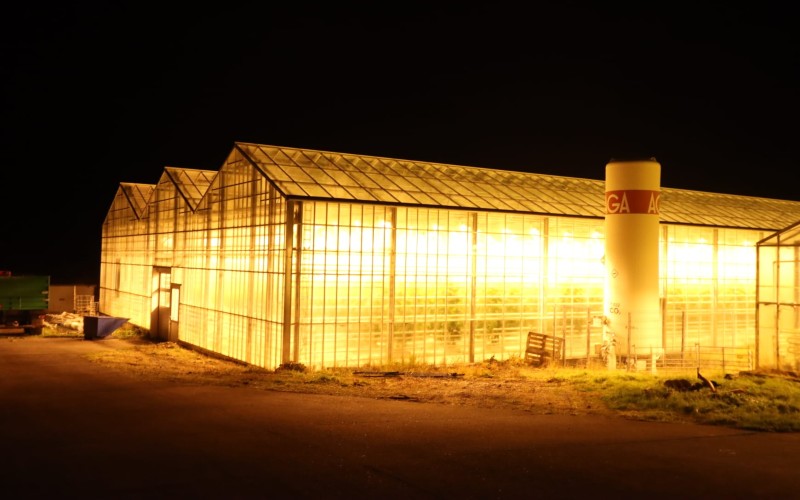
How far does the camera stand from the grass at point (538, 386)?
49.9 feet

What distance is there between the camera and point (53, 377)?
63.7ft

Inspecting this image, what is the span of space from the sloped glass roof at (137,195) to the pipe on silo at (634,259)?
22341 millimetres

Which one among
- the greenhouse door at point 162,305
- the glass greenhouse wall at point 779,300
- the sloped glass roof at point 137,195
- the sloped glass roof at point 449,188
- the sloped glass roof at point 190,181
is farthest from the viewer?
the sloped glass roof at point 137,195

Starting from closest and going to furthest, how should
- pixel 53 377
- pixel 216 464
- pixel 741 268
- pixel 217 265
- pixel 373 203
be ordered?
pixel 216 464 < pixel 53 377 < pixel 373 203 < pixel 217 265 < pixel 741 268

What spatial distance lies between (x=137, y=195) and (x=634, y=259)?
977 inches

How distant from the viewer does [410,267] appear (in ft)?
75.2

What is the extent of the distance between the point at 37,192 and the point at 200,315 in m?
74.8

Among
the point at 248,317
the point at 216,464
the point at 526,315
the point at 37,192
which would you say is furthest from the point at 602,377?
the point at 37,192

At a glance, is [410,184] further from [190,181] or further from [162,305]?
[162,305]

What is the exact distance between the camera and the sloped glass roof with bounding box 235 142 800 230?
22.6 meters

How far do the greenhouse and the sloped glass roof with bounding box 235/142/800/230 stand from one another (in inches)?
3.9

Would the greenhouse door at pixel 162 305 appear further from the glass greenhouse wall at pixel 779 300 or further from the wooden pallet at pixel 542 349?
the glass greenhouse wall at pixel 779 300

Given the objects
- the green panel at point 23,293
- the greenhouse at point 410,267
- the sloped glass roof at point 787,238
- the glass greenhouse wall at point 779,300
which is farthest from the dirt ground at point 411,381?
the green panel at point 23,293

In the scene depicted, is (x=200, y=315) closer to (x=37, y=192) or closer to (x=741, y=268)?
(x=741, y=268)
